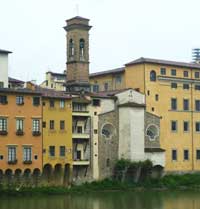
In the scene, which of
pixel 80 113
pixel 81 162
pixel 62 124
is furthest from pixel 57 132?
pixel 81 162

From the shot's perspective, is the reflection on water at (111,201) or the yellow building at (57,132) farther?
the yellow building at (57,132)

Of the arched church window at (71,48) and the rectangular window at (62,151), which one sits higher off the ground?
the arched church window at (71,48)

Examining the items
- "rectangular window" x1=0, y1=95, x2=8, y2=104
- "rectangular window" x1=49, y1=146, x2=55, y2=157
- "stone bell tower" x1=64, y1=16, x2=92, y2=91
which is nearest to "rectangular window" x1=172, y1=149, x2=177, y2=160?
"stone bell tower" x1=64, y1=16, x2=92, y2=91

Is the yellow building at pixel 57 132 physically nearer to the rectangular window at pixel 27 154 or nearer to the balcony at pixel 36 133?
the balcony at pixel 36 133

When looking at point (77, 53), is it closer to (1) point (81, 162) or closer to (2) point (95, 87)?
(2) point (95, 87)

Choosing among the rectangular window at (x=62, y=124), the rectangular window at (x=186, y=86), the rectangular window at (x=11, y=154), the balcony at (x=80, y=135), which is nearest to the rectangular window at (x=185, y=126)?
the rectangular window at (x=186, y=86)

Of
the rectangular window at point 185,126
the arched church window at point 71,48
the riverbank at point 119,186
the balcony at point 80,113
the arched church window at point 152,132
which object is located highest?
the arched church window at point 71,48

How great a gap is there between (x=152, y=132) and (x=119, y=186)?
8645mm

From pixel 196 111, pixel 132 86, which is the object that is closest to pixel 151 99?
pixel 132 86

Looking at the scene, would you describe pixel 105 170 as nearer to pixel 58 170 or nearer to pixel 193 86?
pixel 58 170

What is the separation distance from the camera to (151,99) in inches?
2815

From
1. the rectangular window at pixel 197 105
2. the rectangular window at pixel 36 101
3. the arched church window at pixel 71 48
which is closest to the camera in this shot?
the rectangular window at pixel 36 101

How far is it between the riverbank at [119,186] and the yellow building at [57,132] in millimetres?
2343

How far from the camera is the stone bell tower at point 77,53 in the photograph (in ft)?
232
